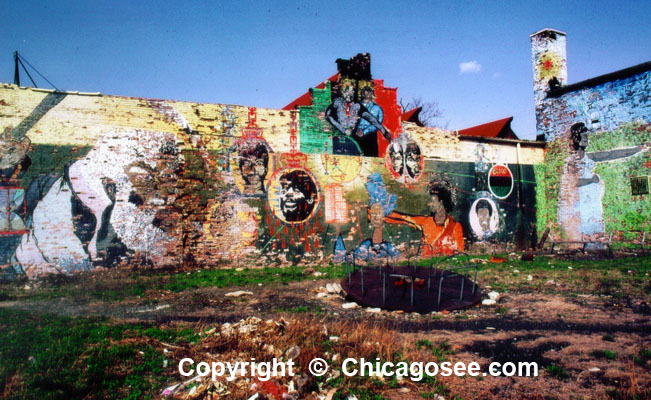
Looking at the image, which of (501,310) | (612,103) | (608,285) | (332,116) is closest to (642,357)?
(501,310)

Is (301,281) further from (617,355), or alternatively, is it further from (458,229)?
(458,229)

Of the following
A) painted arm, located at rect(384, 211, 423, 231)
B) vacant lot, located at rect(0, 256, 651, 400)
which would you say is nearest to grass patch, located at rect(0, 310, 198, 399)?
vacant lot, located at rect(0, 256, 651, 400)

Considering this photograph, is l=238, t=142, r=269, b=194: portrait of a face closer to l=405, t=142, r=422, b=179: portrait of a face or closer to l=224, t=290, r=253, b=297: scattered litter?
l=224, t=290, r=253, b=297: scattered litter

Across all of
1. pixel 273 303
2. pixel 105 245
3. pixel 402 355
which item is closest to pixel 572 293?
pixel 402 355

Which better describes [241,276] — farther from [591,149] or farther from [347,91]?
[591,149]

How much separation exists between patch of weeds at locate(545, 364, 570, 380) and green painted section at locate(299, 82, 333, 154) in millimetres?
9899

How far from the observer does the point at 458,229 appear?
15500 millimetres

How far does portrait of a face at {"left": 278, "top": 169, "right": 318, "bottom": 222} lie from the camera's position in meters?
12.7

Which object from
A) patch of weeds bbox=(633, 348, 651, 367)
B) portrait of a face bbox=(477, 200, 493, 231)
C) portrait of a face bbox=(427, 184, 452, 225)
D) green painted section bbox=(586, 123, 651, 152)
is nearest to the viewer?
patch of weeds bbox=(633, 348, 651, 367)

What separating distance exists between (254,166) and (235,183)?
83cm

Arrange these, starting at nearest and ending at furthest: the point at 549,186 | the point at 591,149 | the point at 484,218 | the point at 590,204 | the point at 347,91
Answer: the point at 347,91
the point at 591,149
the point at 590,204
the point at 484,218
the point at 549,186

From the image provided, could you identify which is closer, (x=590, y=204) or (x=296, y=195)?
(x=296, y=195)

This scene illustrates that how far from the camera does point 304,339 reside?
508cm

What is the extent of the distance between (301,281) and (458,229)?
7.98 metres
